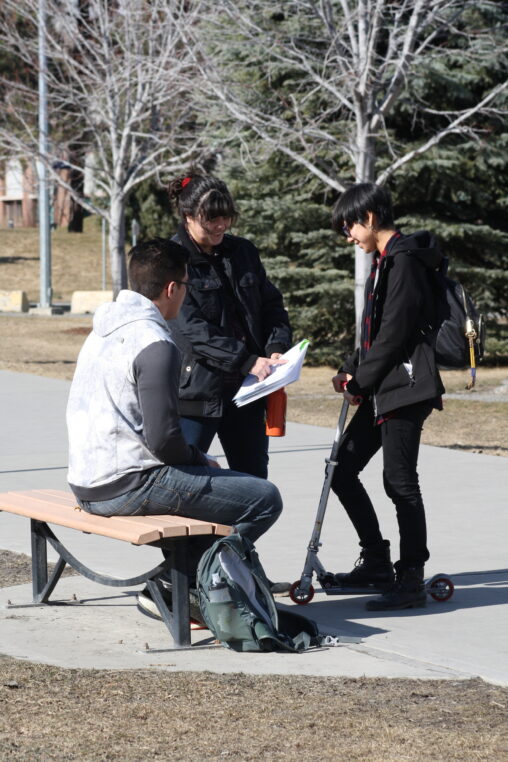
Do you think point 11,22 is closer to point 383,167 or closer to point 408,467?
point 383,167

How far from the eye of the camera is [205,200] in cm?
528

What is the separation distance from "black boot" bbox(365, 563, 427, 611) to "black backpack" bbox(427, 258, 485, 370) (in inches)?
35.7

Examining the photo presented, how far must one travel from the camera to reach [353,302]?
18.7 metres

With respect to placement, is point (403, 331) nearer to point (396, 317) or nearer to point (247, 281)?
point (396, 317)

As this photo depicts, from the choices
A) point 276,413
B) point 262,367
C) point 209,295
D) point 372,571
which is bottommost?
point 372,571

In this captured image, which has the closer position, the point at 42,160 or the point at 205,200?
the point at 205,200

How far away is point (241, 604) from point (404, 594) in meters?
0.98

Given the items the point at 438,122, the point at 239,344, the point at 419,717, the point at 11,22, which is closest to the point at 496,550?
A: the point at 239,344

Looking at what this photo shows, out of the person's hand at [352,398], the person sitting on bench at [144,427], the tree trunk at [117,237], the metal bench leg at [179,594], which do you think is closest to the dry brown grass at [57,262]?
the tree trunk at [117,237]

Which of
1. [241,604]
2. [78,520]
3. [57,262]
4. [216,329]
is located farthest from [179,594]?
[57,262]

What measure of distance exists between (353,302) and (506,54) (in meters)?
Result: 4.28

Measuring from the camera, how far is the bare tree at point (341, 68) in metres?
16.0

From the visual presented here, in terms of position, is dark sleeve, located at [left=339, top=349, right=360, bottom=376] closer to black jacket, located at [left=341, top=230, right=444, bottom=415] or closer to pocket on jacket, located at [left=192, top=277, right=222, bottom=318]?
black jacket, located at [left=341, top=230, right=444, bottom=415]

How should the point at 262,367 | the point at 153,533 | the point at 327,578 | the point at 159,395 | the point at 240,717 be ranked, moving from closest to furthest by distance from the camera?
the point at 240,717 → the point at 153,533 → the point at 159,395 → the point at 262,367 → the point at 327,578
